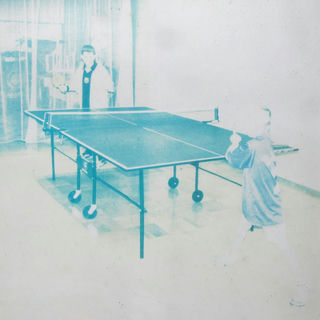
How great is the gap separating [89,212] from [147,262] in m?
0.82

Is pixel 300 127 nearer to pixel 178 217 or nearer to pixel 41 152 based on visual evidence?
pixel 178 217

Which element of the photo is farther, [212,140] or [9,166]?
[9,166]

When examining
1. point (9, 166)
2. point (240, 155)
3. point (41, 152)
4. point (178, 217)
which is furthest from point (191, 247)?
point (41, 152)

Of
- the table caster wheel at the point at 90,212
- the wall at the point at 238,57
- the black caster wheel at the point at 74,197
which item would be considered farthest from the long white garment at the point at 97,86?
the table caster wheel at the point at 90,212

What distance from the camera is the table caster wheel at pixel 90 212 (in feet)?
11.8

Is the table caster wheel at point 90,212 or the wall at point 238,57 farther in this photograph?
the table caster wheel at point 90,212

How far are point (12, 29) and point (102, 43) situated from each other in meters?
1.23

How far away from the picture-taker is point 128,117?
14.3 feet

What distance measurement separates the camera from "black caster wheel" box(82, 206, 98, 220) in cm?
361

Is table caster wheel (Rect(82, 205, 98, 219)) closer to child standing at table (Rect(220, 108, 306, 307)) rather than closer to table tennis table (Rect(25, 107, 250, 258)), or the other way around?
table tennis table (Rect(25, 107, 250, 258))

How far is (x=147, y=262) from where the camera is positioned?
3.03 meters

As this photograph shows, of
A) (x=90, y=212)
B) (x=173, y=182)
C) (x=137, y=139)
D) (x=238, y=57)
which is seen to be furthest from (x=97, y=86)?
(x=238, y=57)

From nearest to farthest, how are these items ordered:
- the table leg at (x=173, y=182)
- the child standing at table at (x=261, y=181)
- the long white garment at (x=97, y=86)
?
the child standing at table at (x=261, y=181), the table leg at (x=173, y=182), the long white garment at (x=97, y=86)

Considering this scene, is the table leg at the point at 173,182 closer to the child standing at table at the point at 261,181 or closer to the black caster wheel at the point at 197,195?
the black caster wheel at the point at 197,195
